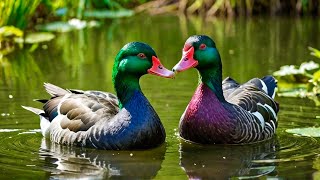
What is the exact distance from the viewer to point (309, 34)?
64.7ft

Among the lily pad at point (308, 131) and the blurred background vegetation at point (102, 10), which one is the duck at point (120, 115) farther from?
→ the blurred background vegetation at point (102, 10)

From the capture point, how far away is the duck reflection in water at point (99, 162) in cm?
800

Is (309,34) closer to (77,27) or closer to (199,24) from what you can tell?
(199,24)

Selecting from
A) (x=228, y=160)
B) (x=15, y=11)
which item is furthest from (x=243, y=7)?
(x=228, y=160)

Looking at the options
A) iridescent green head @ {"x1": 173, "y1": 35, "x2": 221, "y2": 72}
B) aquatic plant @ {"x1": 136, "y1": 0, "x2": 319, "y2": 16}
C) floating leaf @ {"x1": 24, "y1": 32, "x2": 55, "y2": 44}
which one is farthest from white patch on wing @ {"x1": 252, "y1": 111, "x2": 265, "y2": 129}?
aquatic plant @ {"x1": 136, "y1": 0, "x2": 319, "y2": 16}

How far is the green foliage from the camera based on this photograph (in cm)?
1650

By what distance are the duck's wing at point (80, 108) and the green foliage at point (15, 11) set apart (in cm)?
673

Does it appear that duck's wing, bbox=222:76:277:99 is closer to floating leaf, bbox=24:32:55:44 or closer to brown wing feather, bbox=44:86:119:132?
brown wing feather, bbox=44:86:119:132

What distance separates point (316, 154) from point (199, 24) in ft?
45.7

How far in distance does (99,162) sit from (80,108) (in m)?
1.09

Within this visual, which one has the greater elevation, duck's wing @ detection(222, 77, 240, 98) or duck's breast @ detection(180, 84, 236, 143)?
duck's wing @ detection(222, 77, 240, 98)

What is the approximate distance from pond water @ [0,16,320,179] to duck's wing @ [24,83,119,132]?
0.88ft

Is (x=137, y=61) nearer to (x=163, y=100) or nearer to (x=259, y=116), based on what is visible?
(x=259, y=116)

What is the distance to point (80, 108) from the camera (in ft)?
31.1
